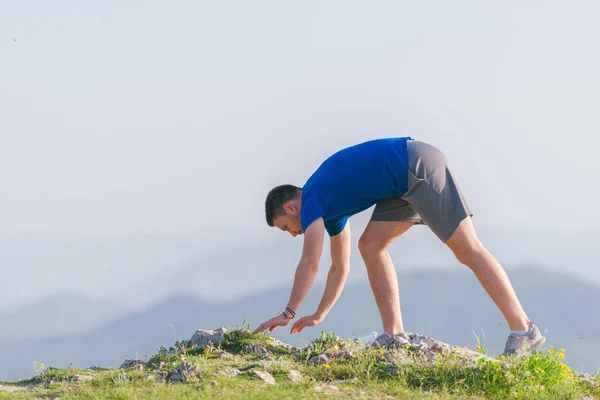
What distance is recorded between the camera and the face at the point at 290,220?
7188mm

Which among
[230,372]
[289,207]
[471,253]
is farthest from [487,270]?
[230,372]

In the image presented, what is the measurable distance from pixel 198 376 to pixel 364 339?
1.93 meters

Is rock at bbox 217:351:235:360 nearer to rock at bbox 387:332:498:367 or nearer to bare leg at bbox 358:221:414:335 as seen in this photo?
rock at bbox 387:332:498:367

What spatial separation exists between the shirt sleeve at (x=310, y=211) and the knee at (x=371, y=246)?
0.69 metres

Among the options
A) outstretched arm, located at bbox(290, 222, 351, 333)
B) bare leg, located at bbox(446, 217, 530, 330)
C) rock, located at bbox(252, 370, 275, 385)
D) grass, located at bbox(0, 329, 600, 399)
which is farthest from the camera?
outstretched arm, located at bbox(290, 222, 351, 333)

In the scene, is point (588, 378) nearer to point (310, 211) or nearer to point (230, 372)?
point (310, 211)

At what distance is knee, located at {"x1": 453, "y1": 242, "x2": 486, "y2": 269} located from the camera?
22.9ft

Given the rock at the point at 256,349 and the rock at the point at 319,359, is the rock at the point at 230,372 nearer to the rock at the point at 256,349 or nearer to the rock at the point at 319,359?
the rock at the point at 319,359

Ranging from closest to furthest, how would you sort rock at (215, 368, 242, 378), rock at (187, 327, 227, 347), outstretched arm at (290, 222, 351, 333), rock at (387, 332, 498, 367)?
1. rock at (215, 368, 242, 378)
2. rock at (387, 332, 498, 367)
3. outstretched arm at (290, 222, 351, 333)
4. rock at (187, 327, 227, 347)

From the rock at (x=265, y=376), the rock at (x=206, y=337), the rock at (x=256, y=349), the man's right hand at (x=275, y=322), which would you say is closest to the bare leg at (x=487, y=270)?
the man's right hand at (x=275, y=322)

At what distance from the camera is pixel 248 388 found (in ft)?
18.7

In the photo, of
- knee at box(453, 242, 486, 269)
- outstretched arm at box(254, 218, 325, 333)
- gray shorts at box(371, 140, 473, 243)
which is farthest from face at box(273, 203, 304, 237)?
knee at box(453, 242, 486, 269)

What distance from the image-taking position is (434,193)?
274 inches

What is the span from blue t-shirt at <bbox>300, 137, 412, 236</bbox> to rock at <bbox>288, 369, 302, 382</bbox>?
1324 millimetres
